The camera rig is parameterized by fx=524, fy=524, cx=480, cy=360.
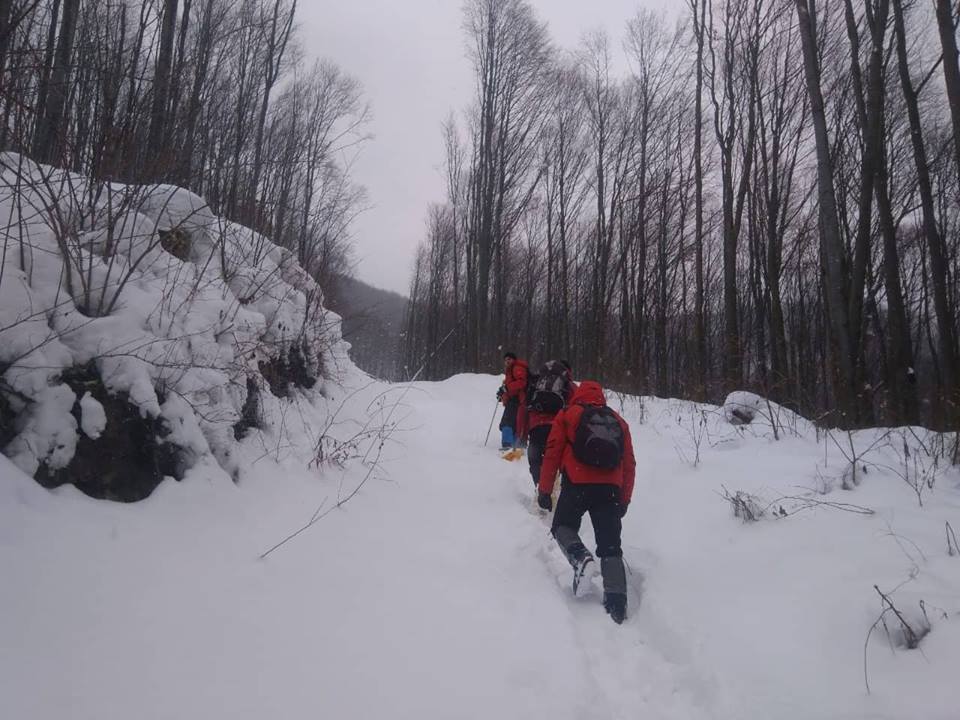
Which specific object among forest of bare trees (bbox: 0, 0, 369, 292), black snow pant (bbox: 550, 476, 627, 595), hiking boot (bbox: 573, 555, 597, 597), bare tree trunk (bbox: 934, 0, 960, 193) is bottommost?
hiking boot (bbox: 573, 555, 597, 597)

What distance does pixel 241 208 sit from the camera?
6.49 m

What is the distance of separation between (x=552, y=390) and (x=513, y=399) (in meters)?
1.60

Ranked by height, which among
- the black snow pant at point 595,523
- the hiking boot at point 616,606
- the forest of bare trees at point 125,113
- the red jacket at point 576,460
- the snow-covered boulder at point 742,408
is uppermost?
the forest of bare trees at point 125,113

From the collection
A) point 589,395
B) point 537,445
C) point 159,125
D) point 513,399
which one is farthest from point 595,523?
point 159,125

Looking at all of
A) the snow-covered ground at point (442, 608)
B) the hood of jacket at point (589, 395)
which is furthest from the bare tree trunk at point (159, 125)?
the hood of jacket at point (589, 395)

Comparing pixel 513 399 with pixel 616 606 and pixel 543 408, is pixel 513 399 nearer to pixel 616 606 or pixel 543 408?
pixel 543 408

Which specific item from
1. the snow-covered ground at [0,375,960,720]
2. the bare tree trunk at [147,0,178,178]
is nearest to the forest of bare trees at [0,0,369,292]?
the bare tree trunk at [147,0,178,178]

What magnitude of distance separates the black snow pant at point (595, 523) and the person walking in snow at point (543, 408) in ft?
Answer: 5.91

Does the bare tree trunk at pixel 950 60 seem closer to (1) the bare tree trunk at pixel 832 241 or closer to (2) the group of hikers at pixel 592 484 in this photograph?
(1) the bare tree trunk at pixel 832 241

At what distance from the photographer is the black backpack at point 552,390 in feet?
18.2

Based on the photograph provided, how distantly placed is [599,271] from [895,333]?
9756 millimetres

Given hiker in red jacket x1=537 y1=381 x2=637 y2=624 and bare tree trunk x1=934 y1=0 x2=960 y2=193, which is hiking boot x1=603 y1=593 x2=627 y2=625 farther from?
bare tree trunk x1=934 y1=0 x2=960 y2=193

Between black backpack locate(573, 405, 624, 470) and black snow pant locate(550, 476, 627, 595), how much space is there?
0.61ft

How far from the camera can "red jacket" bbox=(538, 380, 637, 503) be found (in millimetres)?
3570
